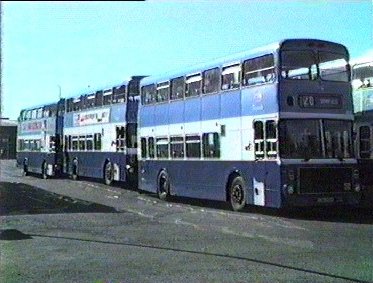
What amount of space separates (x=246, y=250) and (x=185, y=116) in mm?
9693

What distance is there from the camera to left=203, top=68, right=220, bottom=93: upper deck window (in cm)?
1760

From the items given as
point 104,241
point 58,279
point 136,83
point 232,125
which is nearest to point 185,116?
point 232,125

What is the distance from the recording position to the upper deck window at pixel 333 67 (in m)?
15.6

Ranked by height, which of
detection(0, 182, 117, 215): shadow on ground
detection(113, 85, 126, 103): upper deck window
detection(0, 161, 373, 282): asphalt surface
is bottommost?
detection(0, 161, 373, 282): asphalt surface

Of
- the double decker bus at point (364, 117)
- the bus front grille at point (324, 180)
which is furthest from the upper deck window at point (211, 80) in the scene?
the bus front grille at point (324, 180)

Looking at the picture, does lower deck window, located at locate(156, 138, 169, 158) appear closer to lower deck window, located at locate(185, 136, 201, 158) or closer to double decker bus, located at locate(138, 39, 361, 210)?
lower deck window, located at locate(185, 136, 201, 158)

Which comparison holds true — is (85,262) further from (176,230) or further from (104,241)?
(176,230)

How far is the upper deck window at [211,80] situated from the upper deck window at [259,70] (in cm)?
137

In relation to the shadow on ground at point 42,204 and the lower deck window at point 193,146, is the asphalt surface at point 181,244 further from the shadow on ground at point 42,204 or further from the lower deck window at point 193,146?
the lower deck window at point 193,146

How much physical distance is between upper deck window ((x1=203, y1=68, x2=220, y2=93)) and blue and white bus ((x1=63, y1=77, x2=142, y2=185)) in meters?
7.64

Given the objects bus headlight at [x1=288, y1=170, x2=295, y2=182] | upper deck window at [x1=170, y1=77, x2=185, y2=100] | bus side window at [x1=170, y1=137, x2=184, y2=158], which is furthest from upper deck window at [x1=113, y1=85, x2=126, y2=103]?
bus headlight at [x1=288, y1=170, x2=295, y2=182]

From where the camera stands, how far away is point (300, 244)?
422 inches

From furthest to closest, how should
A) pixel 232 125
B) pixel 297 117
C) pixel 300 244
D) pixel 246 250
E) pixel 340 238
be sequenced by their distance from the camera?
pixel 232 125 → pixel 297 117 → pixel 340 238 → pixel 300 244 → pixel 246 250

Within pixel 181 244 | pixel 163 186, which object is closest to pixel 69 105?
pixel 163 186
